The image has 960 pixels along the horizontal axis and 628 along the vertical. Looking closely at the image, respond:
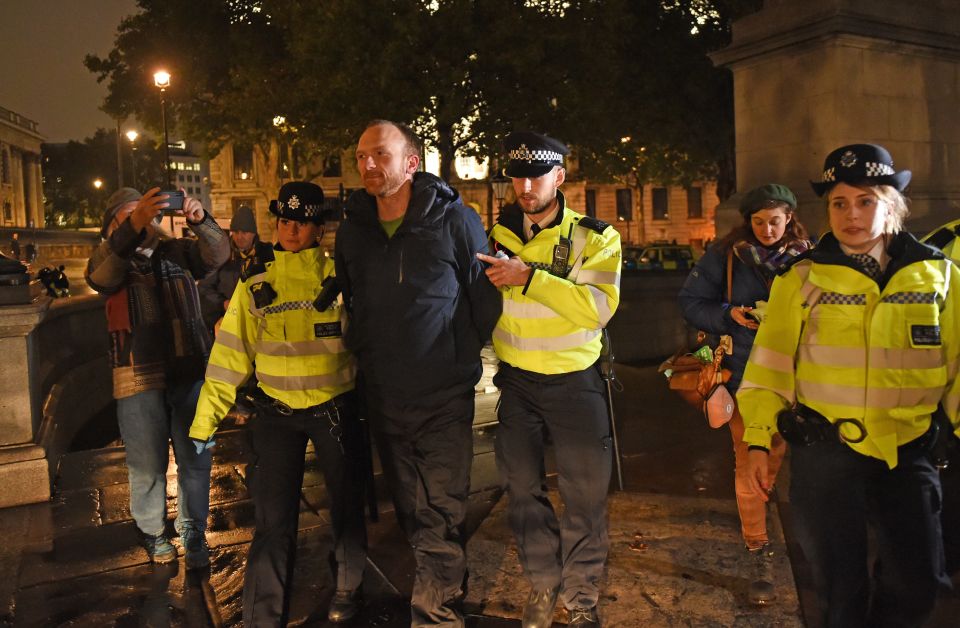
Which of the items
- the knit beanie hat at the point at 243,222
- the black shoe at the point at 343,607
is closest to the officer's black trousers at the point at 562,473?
the black shoe at the point at 343,607

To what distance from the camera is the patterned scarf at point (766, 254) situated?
4613 millimetres

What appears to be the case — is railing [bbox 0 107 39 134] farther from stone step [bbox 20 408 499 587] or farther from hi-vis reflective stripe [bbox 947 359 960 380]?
hi-vis reflective stripe [bbox 947 359 960 380]

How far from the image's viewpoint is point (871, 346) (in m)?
2.98

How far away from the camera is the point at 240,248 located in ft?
25.6

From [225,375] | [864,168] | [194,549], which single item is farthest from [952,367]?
[194,549]

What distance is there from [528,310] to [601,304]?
0.32m

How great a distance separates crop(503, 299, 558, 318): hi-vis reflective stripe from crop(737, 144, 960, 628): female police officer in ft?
3.46

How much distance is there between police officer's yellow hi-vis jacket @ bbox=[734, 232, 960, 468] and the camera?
2.97 metres

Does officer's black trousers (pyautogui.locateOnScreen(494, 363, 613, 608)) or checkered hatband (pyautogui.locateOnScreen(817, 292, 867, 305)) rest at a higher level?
checkered hatband (pyautogui.locateOnScreen(817, 292, 867, 305))

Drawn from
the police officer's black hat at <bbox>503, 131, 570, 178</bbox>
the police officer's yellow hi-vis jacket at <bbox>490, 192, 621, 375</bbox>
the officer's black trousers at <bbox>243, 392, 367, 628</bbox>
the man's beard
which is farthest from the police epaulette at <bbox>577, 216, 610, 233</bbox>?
the officer's black trousers at <bbox>243, 392, 367, 628</bbox>

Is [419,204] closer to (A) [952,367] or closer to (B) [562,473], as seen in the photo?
(B) [562,473]

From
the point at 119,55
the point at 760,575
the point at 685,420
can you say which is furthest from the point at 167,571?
the point at 119,55

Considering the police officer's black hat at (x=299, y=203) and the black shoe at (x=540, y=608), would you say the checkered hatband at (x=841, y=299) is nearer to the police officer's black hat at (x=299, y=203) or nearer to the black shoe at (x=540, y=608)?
the black shoe at (x=540, y=608)

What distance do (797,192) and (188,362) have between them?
6798 mm
